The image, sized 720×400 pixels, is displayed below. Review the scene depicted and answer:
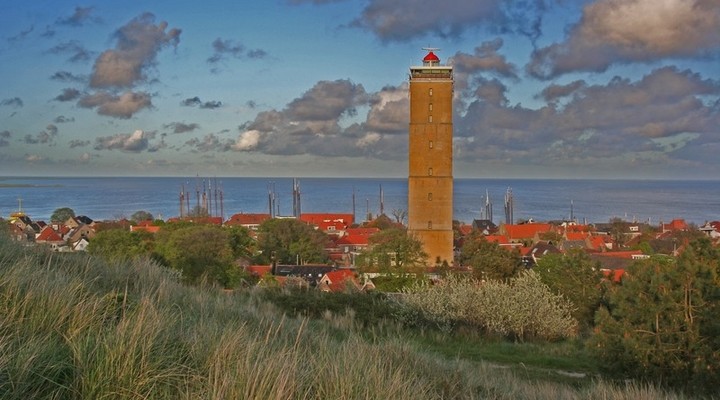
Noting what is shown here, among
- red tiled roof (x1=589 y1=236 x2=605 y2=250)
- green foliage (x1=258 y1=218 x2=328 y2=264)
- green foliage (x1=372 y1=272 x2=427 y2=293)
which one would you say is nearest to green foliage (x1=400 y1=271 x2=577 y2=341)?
green foliage (x1=372 y1=272 x2=427 y2=293)

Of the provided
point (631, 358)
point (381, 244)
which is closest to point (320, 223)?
point (381, 244)

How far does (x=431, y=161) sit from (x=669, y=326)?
29833 mm

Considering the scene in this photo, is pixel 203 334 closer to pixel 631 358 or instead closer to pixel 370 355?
pixel 370 355

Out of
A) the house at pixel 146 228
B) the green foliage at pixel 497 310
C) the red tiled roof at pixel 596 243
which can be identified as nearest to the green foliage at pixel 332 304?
the green foliage at pixel 497 310

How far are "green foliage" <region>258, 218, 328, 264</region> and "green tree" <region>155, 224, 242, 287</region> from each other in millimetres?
7929

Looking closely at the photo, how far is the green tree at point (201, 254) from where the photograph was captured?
88.3 ft

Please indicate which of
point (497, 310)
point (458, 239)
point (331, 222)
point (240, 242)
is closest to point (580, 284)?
point (497, 310)

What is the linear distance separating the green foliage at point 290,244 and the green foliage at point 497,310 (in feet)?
94.8

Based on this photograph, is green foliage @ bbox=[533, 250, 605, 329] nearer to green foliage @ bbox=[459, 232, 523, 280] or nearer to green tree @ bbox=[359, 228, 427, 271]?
green foliage @ bbox=[459, 232, 523, 280]

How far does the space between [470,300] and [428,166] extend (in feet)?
82.6

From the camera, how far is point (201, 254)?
1196 inches

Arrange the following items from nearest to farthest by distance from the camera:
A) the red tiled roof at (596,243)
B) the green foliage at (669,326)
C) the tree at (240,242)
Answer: the green foliage at (669,326), the tree at (240,242), the red tiled roof at (596,243)

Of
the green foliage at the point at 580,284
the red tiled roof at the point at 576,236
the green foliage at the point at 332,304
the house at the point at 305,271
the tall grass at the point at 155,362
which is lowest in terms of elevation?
the red tiled roof at the point at 576,236

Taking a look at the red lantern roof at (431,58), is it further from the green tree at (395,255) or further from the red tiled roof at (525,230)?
the red tiled roof at (525,230)
